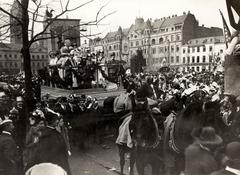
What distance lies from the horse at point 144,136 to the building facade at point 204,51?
73.7 inches

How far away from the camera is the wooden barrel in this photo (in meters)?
3.51

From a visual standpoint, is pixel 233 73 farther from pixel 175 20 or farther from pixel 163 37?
pixel 163 37

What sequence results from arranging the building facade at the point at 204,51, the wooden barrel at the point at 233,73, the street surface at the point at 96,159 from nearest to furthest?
the wooden barrel at the point at 233,73 → the street surface at the point at 96,159 → the building facade at the point at 204,51

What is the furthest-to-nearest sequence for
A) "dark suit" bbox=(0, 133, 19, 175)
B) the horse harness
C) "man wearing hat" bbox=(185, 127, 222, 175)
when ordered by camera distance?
the horse harness
"dark suit" bbox=(0, 133, 19, 175)
"man wearing hat" bbox=(185, 127, 222, 175)

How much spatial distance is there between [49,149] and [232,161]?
1.92 metres

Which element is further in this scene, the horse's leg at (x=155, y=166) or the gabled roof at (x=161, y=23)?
the gabled roof at (x=161, y=23)

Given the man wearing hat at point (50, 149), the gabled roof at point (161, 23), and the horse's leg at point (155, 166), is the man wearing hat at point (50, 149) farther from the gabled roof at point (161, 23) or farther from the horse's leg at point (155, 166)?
the gabled roof at point (161, 23)

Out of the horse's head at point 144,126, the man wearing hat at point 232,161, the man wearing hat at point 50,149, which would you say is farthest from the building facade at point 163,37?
the man wearing hat at point 232,161

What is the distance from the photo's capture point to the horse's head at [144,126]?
3883 mm

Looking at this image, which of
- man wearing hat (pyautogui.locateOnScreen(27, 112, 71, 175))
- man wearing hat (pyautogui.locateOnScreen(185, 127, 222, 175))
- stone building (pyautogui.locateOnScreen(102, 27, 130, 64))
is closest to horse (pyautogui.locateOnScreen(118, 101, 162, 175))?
man wearing hat (pyautogui.locateOnScreen(27, 112, 71, 175))

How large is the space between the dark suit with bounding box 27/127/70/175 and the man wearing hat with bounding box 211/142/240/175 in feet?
5.95

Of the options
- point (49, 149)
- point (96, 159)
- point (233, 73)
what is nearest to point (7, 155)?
point (49, 149)

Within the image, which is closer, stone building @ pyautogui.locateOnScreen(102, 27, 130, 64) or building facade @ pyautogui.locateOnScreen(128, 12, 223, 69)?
building facade @ pyautogui.locateOnScreen(128, 12, 223, 69)

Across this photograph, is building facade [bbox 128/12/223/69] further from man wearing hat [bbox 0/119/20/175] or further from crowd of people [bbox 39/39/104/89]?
man wearing hat [bbox 0/119/20/175]
